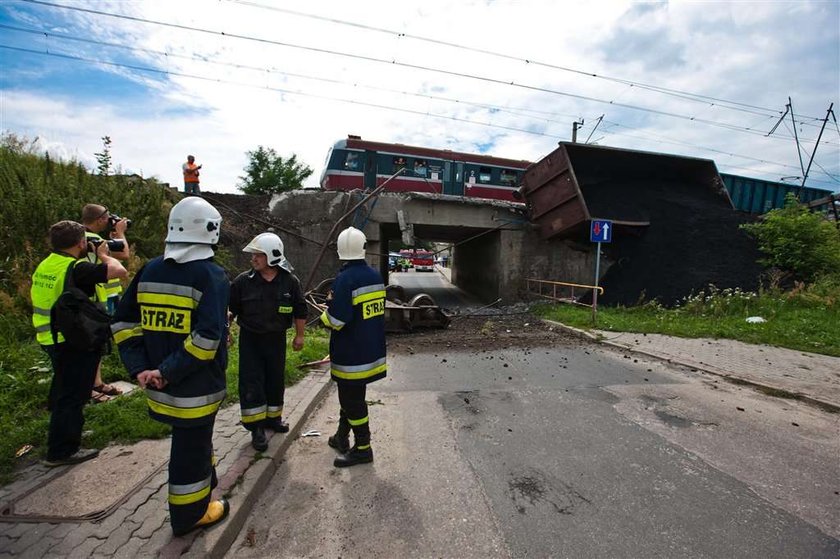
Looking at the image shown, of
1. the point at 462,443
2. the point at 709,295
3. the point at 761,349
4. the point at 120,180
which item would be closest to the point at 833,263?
the point at 709,295

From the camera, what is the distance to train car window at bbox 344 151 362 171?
46.3ft

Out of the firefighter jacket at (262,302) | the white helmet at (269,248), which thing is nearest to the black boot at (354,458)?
the firefighter jacket at (262,302)

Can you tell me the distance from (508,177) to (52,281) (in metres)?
15.5

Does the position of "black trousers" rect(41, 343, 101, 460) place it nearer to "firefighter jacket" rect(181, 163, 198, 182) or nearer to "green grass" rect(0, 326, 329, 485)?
"green grass" rect(0, 326, 329, 485)

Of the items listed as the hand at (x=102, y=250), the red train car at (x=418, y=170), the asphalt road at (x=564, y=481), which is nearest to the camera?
the asphalt road at (x=564, y=481)

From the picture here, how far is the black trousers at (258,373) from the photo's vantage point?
303 centimetres

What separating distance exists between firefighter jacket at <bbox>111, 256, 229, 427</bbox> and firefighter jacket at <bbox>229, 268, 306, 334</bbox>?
0.98 metres

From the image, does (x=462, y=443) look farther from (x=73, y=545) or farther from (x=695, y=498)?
(x=73, y=545)

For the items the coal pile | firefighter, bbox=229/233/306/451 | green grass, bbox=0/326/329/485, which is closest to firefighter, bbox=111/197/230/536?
firefighter, bbox=229/233/306/451

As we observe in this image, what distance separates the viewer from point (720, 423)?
3863 mm

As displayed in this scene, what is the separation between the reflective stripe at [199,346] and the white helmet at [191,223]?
1.57 feet

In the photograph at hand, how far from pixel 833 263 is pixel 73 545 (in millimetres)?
15068

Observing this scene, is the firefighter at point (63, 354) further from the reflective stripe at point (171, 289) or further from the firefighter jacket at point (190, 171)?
the firefighter jacket at point (190, 171)

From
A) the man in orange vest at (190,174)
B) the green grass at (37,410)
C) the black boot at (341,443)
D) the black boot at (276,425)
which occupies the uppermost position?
the man in orange vest at (190,174)
